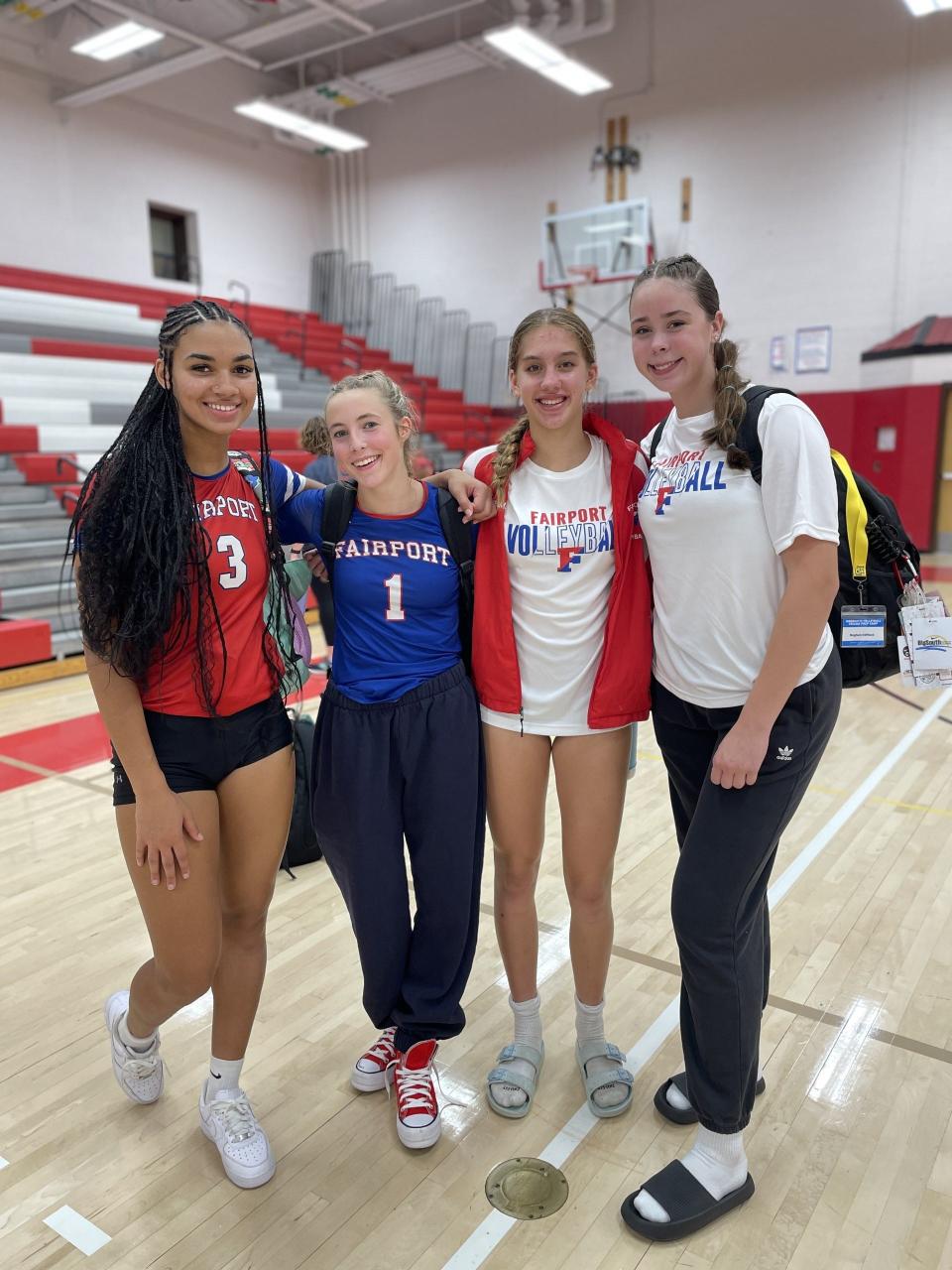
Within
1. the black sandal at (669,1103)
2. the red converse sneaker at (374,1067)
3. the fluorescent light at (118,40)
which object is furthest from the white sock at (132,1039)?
the fluorescent light at (118,40)

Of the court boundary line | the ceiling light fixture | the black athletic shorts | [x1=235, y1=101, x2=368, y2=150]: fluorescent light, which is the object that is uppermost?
[x1=235, y1=101, x2=368, y2=150]: fluorescent light

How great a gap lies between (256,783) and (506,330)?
1336 centimetres

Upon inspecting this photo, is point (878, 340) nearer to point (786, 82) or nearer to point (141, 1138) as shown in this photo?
point (786, 82)

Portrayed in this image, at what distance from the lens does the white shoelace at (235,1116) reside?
74.2 inches

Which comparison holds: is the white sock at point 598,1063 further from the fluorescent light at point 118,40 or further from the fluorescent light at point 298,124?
the fluorescent light at point 298,124

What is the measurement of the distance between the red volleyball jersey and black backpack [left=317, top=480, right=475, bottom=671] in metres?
0.16

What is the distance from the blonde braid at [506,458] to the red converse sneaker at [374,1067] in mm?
1284

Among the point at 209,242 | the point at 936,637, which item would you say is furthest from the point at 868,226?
the point at 936,637

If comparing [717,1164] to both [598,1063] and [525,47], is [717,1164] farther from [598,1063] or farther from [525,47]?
[525,47]

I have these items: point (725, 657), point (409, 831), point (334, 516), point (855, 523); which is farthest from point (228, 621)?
point (855, 523)

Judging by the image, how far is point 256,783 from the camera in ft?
5.81

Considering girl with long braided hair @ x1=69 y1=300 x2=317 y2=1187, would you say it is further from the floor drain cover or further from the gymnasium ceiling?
the gymnasium ceiling

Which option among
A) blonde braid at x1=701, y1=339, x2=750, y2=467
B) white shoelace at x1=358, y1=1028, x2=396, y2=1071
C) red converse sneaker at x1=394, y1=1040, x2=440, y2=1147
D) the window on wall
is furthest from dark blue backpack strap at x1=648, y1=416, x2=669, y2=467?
the window on wall

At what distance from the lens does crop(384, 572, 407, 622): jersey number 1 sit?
1881mm
